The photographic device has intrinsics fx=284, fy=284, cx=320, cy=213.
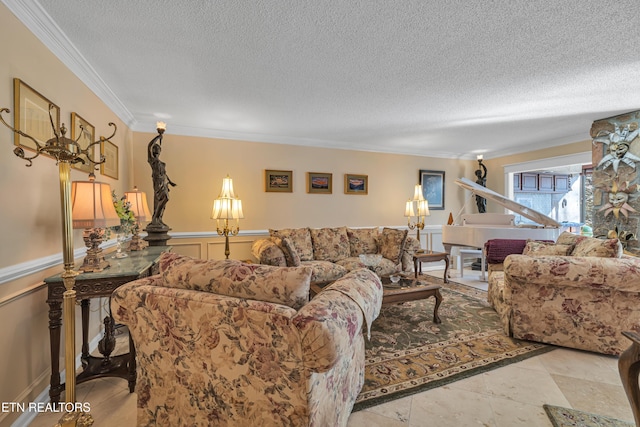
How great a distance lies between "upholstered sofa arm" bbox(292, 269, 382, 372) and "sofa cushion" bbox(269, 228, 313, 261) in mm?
2664

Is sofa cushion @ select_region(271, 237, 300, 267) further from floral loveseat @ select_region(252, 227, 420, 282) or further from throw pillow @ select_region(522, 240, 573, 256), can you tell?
throw pillow @ select_region(522, 240, 573, 256)

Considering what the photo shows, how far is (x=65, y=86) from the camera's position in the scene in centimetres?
218

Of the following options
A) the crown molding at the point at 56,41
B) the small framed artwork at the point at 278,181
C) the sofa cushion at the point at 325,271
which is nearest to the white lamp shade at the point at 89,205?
the crown molding at the point at 56,41

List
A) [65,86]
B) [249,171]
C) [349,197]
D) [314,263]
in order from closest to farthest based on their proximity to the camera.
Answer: [65,86] < [314,263] < [249,171] < [349,197]

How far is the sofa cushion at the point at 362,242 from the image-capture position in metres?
4.50

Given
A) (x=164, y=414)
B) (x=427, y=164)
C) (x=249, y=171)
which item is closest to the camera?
(x=164, y=414)

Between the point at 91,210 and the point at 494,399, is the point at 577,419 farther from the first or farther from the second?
the point at 91,210

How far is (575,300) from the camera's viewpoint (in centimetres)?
238

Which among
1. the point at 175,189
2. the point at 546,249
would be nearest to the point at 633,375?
the point at 546,249

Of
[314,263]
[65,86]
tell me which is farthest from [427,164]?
[65,86]

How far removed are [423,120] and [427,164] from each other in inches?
89.9

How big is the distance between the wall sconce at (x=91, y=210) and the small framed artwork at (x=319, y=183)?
3376mm

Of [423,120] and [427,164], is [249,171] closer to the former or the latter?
[423,120]

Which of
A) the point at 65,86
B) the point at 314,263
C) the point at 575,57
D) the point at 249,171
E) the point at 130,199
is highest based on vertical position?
the point at 575,57
